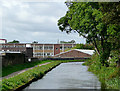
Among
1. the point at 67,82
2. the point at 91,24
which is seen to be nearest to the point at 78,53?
the point at 91,24

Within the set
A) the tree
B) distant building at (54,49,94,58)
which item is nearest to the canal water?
the tree

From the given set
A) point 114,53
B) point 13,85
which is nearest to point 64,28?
point 114,53

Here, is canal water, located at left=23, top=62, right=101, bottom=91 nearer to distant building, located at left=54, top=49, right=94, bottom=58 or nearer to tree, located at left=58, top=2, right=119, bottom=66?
tree, located at left=58, top=2, right=119, bottom=66

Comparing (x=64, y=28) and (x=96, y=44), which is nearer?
(x=96, y=44)

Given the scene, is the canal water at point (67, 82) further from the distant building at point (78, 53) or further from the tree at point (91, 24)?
the distant building at point (78, 53)

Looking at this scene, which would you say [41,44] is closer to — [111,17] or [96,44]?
[96,44]

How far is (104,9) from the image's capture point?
1898 cm

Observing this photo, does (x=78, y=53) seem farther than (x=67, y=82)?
Yes

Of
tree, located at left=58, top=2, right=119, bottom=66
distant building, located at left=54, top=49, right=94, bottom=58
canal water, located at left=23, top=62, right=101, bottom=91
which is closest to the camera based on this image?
canal water, located at left=23, top=62, right=101, bottom=91

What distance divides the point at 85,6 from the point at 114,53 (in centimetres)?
951

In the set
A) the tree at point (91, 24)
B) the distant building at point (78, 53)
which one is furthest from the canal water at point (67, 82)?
the distant building at point (78, 53)

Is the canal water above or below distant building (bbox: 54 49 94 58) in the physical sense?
below

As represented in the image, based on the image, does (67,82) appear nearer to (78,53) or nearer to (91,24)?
(91,24)

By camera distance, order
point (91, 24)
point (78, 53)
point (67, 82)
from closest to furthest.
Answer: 1. point (67, 82)
2. point (91, 24)
3. point (78, 53)
